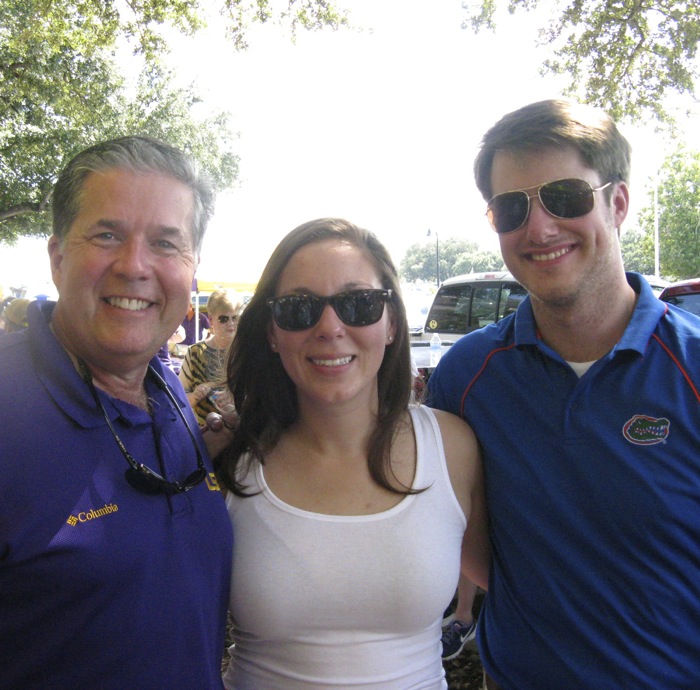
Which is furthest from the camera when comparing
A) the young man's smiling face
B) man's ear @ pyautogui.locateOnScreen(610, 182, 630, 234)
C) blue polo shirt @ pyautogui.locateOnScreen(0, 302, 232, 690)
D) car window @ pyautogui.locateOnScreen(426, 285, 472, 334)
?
car window @ pyautogui.locateOnScreen(426, 285, 472, 334)

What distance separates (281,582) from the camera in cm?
176

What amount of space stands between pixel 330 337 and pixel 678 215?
4146cm

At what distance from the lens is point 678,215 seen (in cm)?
3709

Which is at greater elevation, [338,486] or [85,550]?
[85,550]

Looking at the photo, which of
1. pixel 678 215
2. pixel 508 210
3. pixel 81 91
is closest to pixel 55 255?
pixel 508 210

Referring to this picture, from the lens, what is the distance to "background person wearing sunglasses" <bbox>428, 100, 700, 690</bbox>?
173 centimetres

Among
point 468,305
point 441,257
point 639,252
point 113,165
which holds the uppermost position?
point 113,165

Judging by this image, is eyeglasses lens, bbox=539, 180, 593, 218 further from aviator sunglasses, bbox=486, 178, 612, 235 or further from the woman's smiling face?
the woman's smiling face

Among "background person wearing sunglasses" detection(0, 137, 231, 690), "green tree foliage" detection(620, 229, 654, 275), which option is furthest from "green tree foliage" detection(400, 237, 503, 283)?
"background person wearing sunglasses" detection(0, 137, 231, 690)

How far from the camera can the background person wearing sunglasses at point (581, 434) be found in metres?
1.73

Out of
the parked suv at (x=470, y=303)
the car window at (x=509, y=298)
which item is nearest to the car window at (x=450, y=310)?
the parked suv at (x=470, y=303)

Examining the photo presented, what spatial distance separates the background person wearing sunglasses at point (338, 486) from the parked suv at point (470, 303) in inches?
295

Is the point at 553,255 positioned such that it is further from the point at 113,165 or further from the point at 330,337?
the point at 113,165

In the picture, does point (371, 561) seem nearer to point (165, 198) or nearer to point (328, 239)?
point (328, 239)
